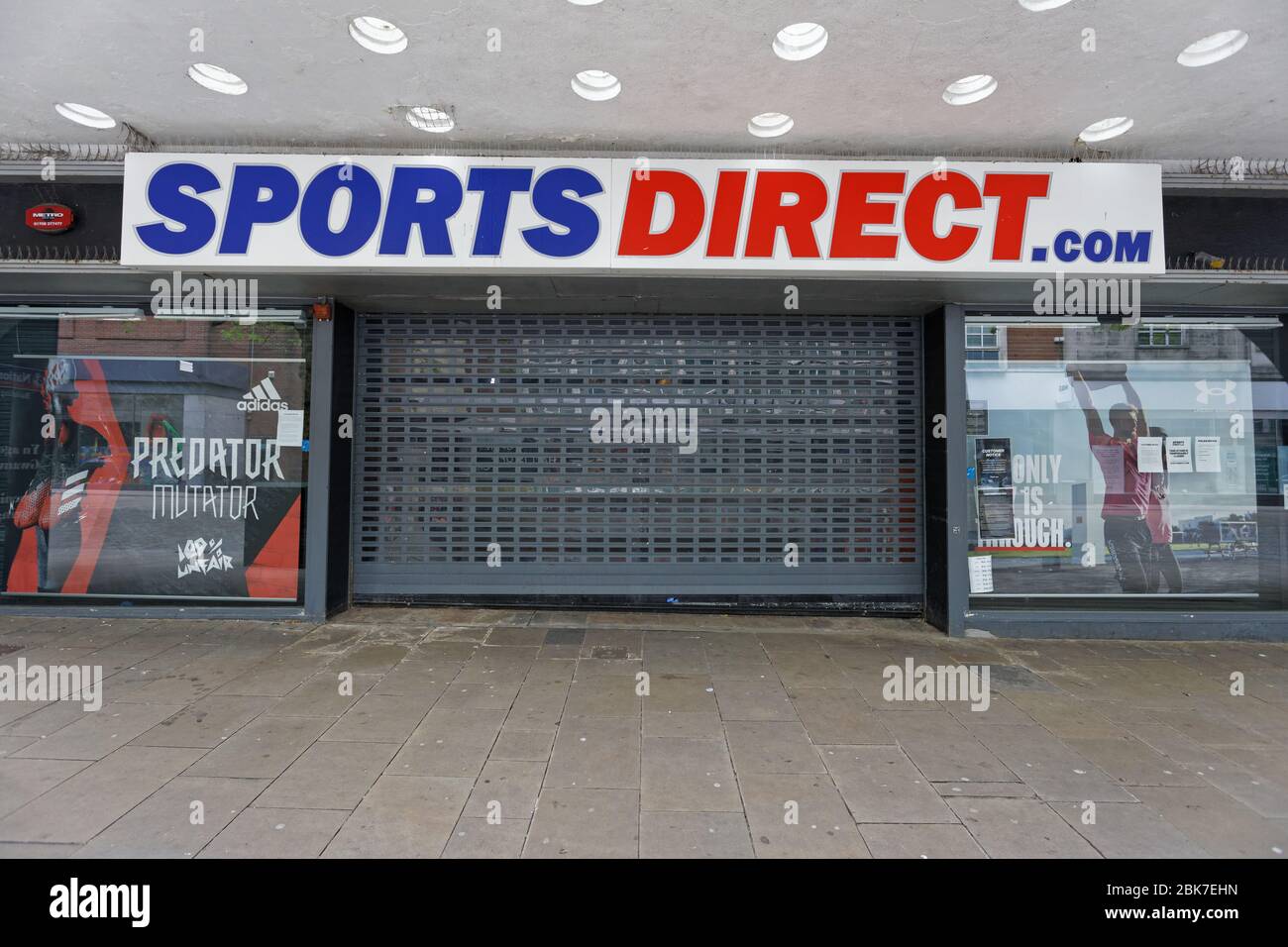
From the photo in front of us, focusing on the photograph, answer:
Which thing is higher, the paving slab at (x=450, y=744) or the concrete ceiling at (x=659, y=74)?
the concrete ceiling at (x=659, y=74)

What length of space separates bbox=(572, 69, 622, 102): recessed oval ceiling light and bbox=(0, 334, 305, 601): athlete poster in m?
4.06

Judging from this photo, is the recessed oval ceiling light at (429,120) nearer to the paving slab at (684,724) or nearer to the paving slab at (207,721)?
the paving slab at (207,721)

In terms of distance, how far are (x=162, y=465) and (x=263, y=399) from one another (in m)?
1.26

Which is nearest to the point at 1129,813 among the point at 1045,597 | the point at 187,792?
the point at 1045,597

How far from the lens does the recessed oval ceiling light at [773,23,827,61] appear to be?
408 cm

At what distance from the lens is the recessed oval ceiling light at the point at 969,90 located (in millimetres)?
4625

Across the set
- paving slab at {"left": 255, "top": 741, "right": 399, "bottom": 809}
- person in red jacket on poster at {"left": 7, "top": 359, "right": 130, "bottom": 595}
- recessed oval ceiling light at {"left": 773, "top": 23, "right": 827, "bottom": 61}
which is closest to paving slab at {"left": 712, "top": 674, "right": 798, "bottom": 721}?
paving slab at {"left": 255, "top": 741, "right": 399, "bottom": 809}

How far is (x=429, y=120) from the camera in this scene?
5.22 m

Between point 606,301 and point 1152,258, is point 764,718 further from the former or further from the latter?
point 1152,258

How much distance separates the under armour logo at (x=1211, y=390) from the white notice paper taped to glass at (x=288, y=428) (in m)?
9.50

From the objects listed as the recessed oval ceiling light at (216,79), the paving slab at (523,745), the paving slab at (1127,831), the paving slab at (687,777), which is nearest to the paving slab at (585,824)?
the paving slab at (687,777)

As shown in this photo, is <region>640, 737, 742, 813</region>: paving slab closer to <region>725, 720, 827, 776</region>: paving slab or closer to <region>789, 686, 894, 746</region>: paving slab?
<region>725, 720, 827, 776</region>: paving slab

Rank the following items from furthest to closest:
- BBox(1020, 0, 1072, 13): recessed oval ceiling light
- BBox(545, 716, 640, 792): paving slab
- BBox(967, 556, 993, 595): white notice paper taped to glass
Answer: BBox(967, 556, 993, 595): white notice paper taped to glass < BBox(1020, 0, 1072, 13): recessed oval ceiling light < BBox(545, 716, 640, 792): paving slab

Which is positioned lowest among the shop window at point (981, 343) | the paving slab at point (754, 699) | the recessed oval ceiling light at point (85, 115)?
the paving slab at point (754, 699)
